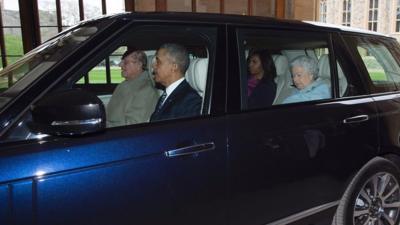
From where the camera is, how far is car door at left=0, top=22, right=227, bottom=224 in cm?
175

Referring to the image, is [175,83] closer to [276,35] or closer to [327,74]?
[276,35]

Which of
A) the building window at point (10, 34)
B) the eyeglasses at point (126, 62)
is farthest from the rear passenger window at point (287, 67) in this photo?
the building window at point (10, 34)

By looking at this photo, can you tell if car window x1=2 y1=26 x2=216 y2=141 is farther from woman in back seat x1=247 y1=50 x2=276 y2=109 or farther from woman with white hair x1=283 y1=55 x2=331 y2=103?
woman with white hair x1=283 y1=55 x2=331 y2=103

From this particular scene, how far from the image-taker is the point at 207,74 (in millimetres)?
2381

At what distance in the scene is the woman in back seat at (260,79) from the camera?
2582 millimetres

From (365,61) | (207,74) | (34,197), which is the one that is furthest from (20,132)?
(365,61)

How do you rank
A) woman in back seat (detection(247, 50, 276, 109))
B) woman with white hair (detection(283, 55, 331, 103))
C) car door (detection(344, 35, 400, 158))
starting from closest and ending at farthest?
woman in back seat (detection(247, 50, 276, 109)) → woman with white hair (detection(283, 55, 331, 103)) → car door (detection(344, 35, 400, 158))

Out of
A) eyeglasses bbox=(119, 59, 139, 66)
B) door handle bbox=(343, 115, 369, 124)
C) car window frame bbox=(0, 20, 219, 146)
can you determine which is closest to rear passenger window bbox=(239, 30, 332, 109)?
door handle bbox=(343, 115, 369, 124)

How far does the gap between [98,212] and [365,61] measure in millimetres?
2389

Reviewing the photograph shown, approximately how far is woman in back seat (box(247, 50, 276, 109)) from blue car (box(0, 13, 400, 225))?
0.02 metres

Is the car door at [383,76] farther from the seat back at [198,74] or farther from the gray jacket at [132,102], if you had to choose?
the gray jacket at [132,102]

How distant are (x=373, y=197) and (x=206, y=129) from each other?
1754 mm

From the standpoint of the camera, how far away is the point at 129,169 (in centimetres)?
197

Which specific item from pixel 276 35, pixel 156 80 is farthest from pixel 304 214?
pixel 156 80
